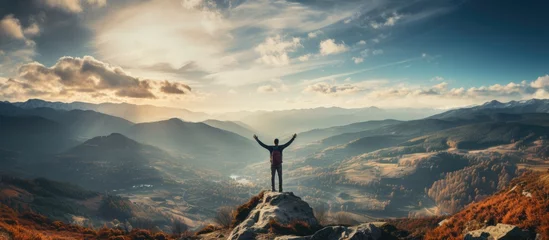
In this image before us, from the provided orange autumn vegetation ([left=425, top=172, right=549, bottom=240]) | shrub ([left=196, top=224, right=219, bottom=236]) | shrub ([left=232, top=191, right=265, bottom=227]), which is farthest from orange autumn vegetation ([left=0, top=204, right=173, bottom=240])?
orange autumn vegetation ([left=425, top=172, right=549, bottom=240])

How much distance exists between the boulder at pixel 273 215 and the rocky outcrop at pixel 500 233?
10.1 metres

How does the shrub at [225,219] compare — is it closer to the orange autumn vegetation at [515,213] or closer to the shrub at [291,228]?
the shrub at [291,228]

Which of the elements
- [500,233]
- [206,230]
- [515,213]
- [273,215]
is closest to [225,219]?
[206,230]

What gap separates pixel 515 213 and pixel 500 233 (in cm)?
289

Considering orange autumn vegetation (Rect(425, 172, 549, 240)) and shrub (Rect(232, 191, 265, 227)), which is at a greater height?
orange autumn vegetation (Rect(425, 172, 549, 240))

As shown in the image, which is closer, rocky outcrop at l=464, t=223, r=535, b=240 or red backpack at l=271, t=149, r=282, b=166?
rocky outcrop at l=464, t=223, r=535, b=240

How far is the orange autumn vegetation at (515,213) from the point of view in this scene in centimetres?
1473

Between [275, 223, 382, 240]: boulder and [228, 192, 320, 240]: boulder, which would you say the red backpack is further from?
[275, 223, 382, 240]: boulder

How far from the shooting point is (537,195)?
17.1 m

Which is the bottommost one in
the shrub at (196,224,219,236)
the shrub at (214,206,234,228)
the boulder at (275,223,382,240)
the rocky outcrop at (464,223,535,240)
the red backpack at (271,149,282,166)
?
the shrub at (214,206,234,228)

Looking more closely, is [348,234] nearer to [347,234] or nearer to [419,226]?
[347,234]

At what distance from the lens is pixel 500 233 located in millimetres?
14344

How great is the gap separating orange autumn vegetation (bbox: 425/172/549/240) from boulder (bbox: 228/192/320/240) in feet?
30.0

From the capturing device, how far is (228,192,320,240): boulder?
66.0ft
